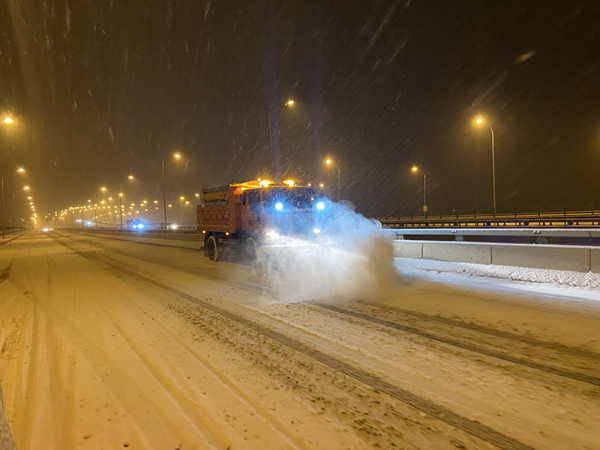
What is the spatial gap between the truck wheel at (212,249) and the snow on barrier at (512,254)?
7.47m

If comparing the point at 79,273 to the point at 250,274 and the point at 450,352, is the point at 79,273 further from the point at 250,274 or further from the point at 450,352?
the point at 450,352

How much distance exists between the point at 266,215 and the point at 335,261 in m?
3.05

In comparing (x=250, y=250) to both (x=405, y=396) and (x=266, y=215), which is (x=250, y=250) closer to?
(x=266, y=215)

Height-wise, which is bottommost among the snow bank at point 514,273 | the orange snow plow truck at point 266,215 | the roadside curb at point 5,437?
the roadside curb at point 5,437

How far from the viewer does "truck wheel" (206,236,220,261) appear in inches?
660

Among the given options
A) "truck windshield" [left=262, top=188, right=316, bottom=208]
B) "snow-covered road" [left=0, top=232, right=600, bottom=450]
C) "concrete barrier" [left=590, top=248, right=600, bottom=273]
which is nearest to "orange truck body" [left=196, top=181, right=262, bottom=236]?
"truck windshield" [left=262, top=188, right=316, bottom=208]

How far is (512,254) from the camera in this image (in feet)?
35.1

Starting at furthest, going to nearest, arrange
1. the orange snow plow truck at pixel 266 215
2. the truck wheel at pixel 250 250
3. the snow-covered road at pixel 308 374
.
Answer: the truck wheel at pixel 250 250 < the orange snow plow truck at pixel 266 215 < the snow-covered road at pixel 308 374

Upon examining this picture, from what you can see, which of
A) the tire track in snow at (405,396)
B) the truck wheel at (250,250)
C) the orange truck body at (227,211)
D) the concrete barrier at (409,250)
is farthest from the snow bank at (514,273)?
the tire track in snow at (405,396)

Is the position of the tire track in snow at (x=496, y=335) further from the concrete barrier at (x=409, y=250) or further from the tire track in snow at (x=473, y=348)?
the concrete barrier at (x=409, y=250)

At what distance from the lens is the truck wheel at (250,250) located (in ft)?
43.4

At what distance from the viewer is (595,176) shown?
43.2 metres

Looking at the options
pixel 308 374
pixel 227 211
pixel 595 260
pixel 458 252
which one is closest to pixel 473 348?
pixel 308 374

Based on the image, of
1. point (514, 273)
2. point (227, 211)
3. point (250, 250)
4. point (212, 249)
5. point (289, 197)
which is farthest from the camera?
point (212, 249)
